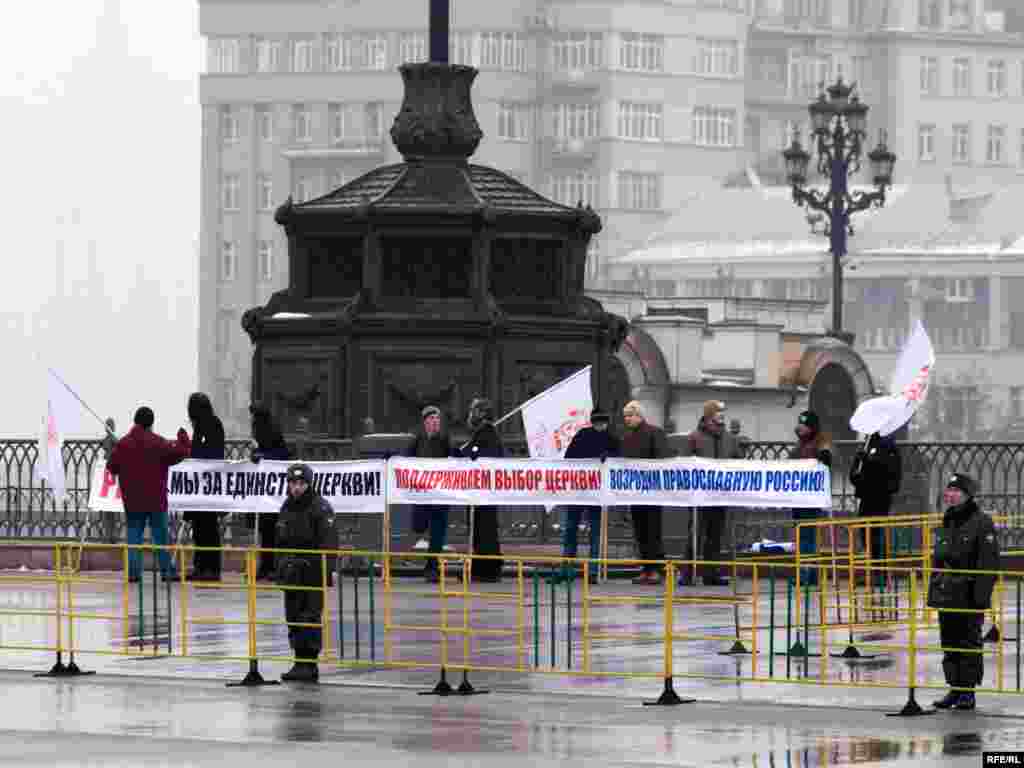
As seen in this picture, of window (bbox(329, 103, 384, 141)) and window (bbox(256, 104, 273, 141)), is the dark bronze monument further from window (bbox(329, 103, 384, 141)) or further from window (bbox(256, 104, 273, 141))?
window (bbox(256, 104, 273, 141))

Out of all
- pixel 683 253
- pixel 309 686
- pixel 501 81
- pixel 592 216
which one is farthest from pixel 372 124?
pixel 309 686

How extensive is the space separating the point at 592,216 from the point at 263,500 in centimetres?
579

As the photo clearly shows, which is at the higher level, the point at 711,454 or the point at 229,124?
the point at 229,124

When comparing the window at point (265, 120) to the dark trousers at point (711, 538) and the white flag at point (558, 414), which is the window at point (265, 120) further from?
the dark trousers at point (711, 538)

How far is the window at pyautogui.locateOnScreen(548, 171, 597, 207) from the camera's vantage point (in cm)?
16162

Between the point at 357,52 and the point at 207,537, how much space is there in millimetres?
131634

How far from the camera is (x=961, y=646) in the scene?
2006cm

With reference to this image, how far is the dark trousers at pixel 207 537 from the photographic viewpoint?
28641mm

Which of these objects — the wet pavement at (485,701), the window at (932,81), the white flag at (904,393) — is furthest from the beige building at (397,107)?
the wet pavement at (485,701)

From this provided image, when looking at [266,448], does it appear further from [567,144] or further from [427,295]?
[567,144]

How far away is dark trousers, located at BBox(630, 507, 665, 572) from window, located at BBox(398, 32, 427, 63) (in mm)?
127348

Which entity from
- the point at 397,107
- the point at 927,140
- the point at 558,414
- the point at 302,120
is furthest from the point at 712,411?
the point at 927,140

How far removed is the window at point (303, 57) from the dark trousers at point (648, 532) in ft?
435

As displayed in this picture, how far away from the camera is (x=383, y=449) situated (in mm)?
30328
